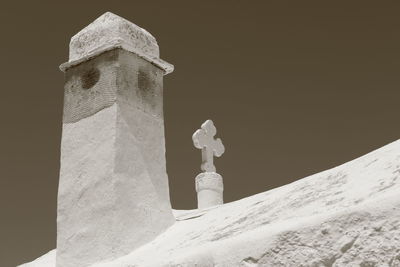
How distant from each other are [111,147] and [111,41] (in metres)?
1.22

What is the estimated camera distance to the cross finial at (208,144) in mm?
11938

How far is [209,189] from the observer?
1136cm

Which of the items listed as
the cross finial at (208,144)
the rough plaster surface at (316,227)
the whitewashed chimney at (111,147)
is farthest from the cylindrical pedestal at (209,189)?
the rough plaster surface at (316,227)

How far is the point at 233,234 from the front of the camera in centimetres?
504

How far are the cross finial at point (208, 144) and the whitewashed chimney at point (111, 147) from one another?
4.36m

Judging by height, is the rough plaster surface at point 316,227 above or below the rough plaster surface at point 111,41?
below

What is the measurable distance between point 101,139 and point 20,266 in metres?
2.76

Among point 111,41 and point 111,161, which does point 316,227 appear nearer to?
point 111,161

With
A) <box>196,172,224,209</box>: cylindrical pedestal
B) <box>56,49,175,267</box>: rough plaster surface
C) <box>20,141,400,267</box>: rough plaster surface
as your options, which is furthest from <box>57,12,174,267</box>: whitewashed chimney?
<box>196,172,224,209</box>: cylindrical pedestal

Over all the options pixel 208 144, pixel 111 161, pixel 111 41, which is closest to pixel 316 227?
pixel 111 161

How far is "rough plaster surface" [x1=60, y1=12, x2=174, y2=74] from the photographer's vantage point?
713 centimetres

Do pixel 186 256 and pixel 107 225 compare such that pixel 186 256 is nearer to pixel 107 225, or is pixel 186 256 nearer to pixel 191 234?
pixel 191 234

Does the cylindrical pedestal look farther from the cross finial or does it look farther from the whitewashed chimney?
the whitewashed chimney

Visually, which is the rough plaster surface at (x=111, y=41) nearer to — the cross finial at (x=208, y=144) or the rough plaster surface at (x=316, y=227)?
the rough plaster surface at (x=316, y=227)
